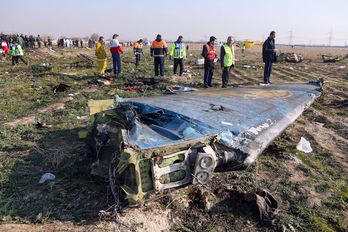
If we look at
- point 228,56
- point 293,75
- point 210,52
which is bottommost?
point 293,75

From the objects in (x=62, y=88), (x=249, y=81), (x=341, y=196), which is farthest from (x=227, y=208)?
(x=249, y=81)

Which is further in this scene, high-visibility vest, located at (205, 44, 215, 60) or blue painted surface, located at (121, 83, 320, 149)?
high-visibility vest, located at (205, 44, 215, 60)

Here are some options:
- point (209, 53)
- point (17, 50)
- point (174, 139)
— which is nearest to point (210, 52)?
point (209, 53)

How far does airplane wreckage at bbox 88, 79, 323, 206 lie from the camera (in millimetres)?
2781

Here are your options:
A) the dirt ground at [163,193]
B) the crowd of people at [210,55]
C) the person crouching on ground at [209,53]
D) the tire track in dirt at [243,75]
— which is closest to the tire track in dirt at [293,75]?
the tire track in dirt at [243,75]

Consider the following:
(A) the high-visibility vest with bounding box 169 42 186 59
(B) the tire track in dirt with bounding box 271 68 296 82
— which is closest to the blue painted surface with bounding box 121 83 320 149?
(A) the high-visibility vest with bounding box 169 42 186 59

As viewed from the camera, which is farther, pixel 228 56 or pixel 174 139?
pixel 228 56

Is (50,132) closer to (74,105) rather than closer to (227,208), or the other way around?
(74,105)

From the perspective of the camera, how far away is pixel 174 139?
118 inches

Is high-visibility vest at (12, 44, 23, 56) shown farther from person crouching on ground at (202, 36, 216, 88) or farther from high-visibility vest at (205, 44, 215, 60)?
high-visibility vest at (205, 44, 215, 60)

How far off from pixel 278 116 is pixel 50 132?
4.36 meters

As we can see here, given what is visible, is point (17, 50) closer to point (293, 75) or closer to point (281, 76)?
point (281, 76)

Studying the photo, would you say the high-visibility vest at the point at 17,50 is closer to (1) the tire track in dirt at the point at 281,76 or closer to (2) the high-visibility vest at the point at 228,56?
(2) the high-visibility vest at the point at 228,56

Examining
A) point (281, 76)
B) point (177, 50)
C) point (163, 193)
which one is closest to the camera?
point (163, 193)
